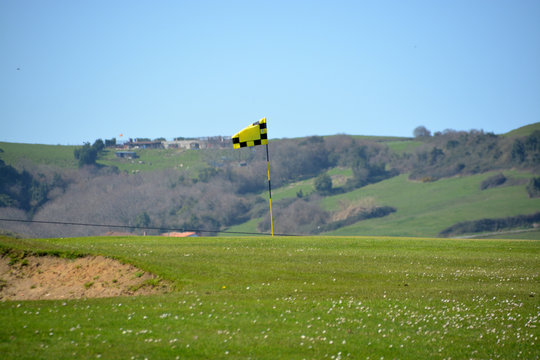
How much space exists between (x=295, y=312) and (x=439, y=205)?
567 feet

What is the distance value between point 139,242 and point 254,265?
805 centimetres

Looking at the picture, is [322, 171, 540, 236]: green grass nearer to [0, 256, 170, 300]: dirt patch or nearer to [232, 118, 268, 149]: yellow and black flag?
[232, 118, 268, 149]: yellow and black flag

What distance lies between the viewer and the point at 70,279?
684 inches

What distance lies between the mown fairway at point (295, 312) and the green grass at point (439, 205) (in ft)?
469

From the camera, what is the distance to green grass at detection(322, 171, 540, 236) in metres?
162

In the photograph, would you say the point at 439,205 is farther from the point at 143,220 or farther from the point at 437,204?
the point at 143,220

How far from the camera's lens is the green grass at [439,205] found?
161625mm

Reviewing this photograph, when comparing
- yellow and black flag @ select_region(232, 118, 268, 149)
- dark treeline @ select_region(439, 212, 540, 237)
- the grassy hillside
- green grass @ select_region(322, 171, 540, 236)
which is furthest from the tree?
yellow and black flag @ select_region(232, 118, 268, 149)

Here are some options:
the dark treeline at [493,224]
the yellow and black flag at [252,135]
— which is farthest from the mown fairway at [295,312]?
the dark treeline at [493,224]

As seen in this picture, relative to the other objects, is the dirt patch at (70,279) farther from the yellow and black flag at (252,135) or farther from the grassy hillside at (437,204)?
the grassy hillside at (437,204)

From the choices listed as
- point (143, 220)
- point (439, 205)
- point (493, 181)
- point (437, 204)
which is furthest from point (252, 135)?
point (493, 181)

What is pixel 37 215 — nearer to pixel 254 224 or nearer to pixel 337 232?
pixel 254 224

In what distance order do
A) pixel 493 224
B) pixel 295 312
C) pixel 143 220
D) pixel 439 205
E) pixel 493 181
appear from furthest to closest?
pixel 439 205
pixel 493 181
pixel 143 220
pixel 493 224
pixel 295 312

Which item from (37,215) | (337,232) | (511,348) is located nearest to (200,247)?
(511,348)
